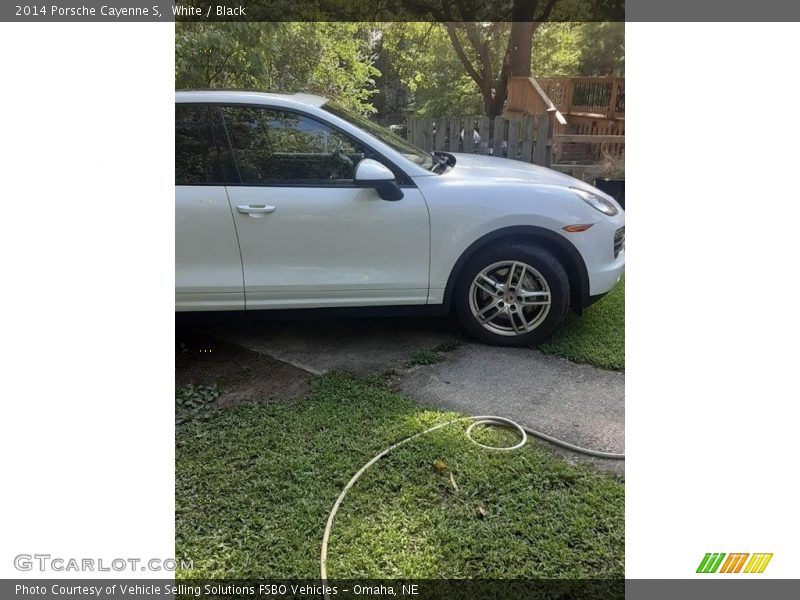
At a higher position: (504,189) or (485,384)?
(504,189)

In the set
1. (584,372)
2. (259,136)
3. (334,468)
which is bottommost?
(334,468)

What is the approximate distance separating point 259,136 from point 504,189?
1586 millimetres

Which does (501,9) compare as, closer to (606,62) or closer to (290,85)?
(606,62)

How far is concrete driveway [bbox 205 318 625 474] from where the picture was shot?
3.04m

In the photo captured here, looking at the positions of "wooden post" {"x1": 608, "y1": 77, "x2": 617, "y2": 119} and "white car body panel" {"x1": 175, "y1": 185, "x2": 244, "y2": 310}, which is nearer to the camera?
"white car body panel" {"x1": 175, "y1": 185, "x2": 244, "y2": 310}

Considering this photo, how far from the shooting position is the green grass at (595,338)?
3.67m

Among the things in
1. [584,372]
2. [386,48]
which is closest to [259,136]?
[584,372]

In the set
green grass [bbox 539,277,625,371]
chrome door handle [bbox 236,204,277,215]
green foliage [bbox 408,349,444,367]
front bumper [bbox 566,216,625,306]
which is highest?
chrome door handle [bbox 236,204,277,215]

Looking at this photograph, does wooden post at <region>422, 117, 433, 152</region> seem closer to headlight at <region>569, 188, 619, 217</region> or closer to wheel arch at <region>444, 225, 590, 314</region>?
headlight at <region>569, 188, 619, 217</region>

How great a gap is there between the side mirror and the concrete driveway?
1.09 metres

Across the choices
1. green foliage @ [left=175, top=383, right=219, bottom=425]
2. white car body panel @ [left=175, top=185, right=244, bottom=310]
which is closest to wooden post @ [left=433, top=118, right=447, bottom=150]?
white car body panel @ [left=175, top=185, right=244, bottom=310]

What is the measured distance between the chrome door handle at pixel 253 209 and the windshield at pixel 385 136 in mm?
779

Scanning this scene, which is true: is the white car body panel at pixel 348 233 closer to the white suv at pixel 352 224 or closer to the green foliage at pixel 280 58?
the white suv at pixel 352 224

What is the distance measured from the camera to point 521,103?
11.8 m
